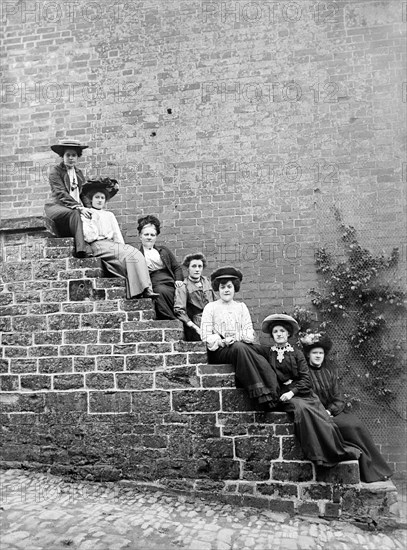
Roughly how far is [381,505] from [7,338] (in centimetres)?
400

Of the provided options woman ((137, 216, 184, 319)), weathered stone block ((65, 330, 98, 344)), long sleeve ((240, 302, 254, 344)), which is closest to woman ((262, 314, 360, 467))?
long sleeve ((240, 302, 254, 344))

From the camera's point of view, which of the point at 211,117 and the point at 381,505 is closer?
the point at 381,505

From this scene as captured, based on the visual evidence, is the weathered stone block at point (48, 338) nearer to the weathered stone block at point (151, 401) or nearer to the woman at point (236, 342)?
the weathered stone block at point (151, 401)

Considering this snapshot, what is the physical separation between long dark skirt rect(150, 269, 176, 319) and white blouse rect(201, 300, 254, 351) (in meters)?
0.56

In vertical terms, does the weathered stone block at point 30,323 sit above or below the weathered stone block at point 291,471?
above

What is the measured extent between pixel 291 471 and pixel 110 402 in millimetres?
1877

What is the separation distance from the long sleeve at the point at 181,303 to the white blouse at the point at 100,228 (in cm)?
86

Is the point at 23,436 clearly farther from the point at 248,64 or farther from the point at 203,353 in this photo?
the point at 248,64

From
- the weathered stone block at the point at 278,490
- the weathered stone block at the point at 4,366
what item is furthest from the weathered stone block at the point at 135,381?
the weathered stone block at the point at 278,490

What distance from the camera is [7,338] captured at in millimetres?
6395

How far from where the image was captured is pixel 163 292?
22.0 ft

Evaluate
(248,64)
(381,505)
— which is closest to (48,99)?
(248,64)

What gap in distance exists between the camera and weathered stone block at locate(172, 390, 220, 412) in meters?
5.89

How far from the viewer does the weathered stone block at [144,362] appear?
6066 mm
